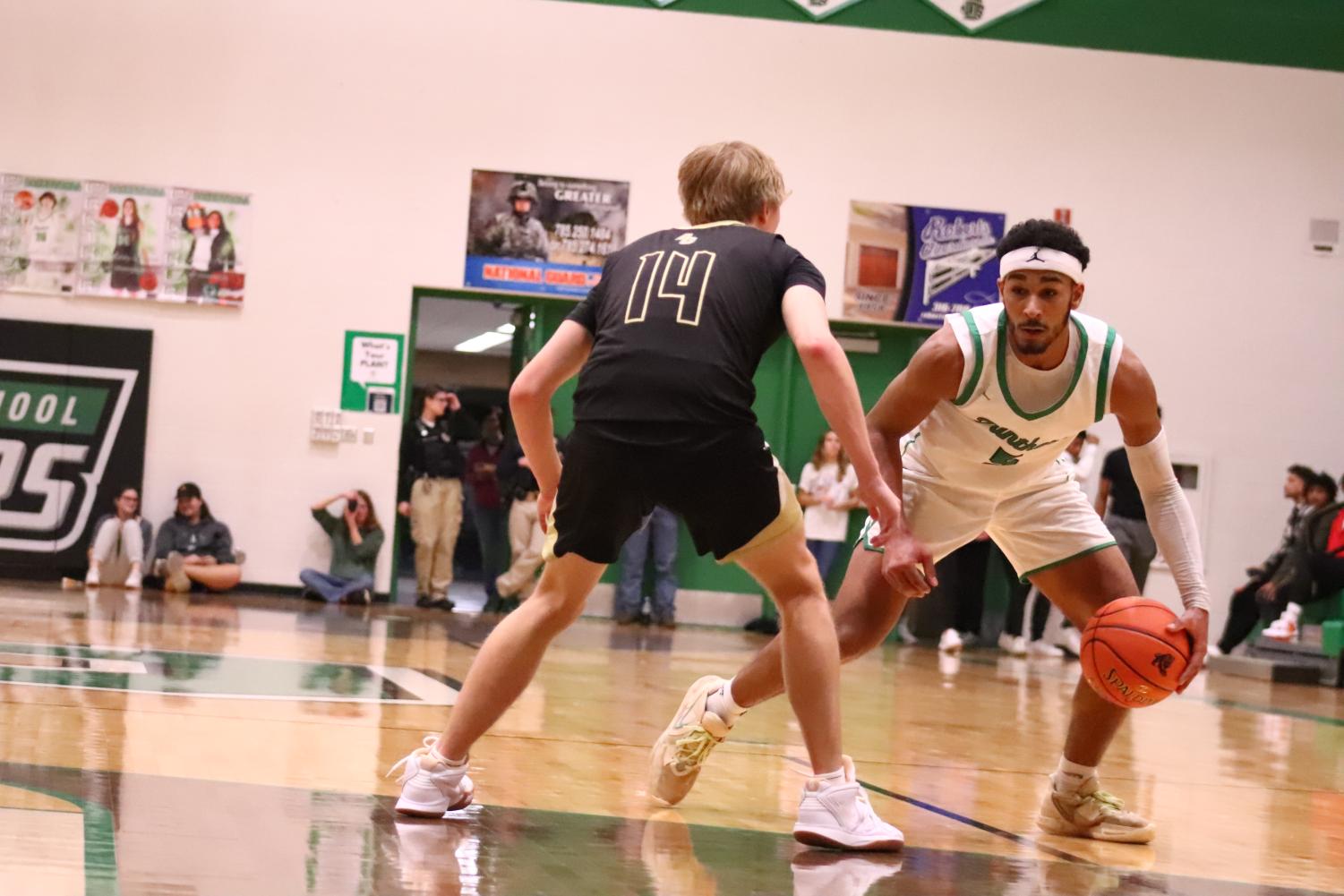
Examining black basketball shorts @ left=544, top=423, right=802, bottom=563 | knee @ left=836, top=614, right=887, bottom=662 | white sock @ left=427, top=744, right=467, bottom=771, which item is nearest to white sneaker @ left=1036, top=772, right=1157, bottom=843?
knee @ left=836, top=614, right=887, bottom=662

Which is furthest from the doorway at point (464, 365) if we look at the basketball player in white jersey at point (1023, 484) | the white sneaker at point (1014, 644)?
the basketball player in white jersey at point (1023, 484)

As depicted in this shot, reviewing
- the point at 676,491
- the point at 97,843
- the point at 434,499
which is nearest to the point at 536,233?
the point at 434,499

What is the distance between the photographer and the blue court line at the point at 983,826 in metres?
3.59

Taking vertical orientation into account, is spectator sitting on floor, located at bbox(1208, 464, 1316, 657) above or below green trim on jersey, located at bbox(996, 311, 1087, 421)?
below

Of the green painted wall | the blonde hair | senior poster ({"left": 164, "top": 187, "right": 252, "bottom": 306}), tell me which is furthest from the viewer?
the green painted wall

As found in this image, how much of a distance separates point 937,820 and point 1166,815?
92cm

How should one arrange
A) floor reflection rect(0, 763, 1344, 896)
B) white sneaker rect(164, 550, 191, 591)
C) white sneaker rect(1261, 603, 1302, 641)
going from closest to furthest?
floor reflection rect(0, 763, 1344, 896)
white sneaker rect(1261, 603, 1302, 641)
white sneaker rect(164, 550, 191, 591)

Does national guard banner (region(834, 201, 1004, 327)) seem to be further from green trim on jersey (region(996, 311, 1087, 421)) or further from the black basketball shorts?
the black basketball shorts

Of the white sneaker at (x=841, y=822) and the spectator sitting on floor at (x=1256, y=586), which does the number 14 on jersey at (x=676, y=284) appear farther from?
the spectator sitting on floor at (x=1256, y=586)

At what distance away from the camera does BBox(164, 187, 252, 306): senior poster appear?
530 inches

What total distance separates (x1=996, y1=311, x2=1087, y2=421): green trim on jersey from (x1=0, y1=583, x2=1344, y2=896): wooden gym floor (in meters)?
1.08

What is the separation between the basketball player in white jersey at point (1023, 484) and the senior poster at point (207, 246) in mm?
10597

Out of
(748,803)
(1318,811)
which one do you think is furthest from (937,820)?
(1318,811)

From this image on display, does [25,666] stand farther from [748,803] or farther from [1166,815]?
[1166,815]
